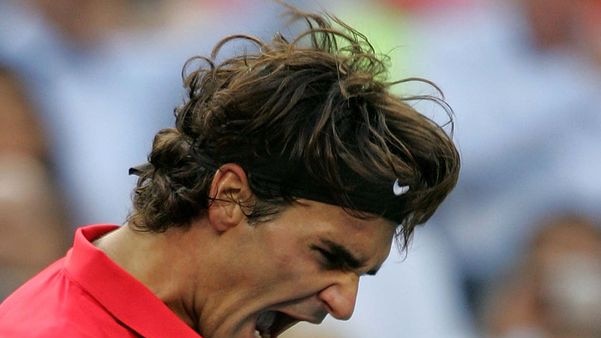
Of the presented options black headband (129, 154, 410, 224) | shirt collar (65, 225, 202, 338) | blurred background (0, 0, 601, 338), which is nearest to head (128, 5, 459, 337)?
black headband (129, 154, 410, 224)

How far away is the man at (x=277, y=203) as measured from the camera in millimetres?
2057

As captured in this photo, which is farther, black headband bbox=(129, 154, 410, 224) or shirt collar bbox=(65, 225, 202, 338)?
black headband bbox=(129, 154, 410, 224)

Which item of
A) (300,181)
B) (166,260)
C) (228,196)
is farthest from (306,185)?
(166,260)

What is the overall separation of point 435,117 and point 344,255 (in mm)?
1905

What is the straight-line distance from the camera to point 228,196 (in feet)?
6.82

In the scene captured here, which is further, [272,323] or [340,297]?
[272,323]

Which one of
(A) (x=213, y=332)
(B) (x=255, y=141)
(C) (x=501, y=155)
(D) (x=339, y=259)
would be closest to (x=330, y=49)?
(B) (x=255, y=141)

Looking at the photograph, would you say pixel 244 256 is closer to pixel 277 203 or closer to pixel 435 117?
pixel 277 203

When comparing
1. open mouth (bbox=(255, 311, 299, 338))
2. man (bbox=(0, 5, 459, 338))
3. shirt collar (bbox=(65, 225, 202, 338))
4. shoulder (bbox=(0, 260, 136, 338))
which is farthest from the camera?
open mouth (bbox=(255, 311, 299, 338))

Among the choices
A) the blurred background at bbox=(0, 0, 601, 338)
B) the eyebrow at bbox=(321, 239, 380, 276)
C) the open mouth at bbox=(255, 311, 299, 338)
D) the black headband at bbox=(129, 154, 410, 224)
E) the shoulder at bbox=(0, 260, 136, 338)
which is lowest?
the blurred background at bbox=(0, 0, 601, 338)

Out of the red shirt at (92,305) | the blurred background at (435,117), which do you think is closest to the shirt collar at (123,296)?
the red shirt at (92,305)

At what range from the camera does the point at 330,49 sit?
2.20 meters

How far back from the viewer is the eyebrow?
2.09 meters

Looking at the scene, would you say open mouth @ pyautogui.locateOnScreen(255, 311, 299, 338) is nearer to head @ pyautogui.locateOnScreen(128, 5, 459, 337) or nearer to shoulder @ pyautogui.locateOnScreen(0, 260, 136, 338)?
head @ pyautogui.locateOnScreen(128, 5, 459, 337)
